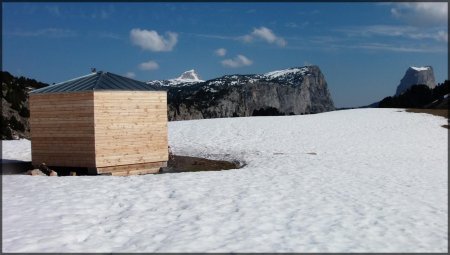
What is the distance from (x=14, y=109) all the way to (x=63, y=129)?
36.4 metres

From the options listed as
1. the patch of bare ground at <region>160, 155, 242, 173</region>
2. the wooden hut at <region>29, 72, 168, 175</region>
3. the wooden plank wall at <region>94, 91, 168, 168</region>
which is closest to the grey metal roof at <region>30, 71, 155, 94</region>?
the wooden hut at <region>29, 72, 168, 175</region>

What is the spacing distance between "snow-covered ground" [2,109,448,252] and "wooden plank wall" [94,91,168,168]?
2.26 metres

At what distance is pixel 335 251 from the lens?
8.30 m

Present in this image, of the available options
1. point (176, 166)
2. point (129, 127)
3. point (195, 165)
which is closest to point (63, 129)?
point (129, 127)

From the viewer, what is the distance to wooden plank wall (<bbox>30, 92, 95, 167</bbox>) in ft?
58.2

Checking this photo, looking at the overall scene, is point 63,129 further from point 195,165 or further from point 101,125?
point 195,165

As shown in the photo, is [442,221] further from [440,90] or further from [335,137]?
[440,90]

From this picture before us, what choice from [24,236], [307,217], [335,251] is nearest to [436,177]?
[307,217]

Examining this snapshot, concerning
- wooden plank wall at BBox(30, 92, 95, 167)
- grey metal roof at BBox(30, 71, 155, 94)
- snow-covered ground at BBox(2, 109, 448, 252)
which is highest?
grey metal roof at BBox(30, 71, 155, 94)

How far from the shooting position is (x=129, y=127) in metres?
18.8

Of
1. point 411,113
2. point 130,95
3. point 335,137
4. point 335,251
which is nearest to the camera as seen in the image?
point 335,251

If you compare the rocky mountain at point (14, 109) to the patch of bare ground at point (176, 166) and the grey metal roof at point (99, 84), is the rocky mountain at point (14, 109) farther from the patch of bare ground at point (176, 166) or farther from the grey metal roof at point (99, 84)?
the grey metal roof at point (99, 84)

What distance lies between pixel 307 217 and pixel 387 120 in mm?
33461

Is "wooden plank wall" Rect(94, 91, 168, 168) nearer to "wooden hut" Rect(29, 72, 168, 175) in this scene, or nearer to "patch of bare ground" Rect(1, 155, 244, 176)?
"wooden hut" Rect(29, 72, 168, 175)
